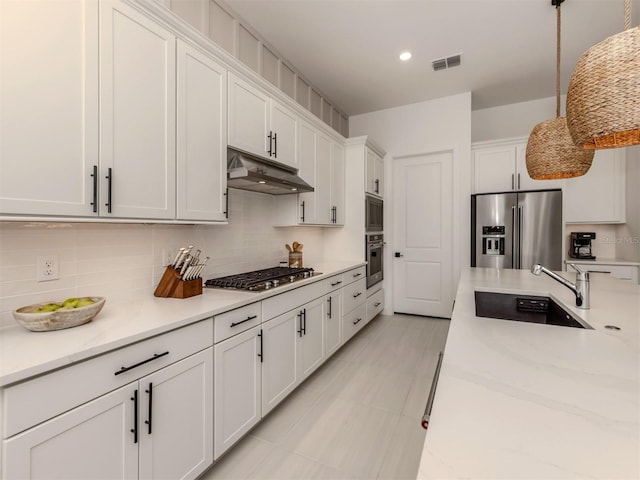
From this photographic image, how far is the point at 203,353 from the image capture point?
58.4 inches

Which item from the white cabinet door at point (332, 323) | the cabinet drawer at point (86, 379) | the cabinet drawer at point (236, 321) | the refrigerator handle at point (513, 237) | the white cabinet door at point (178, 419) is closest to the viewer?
the cabinet drawer at point (86, 379)

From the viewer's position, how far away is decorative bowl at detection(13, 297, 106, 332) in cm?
114

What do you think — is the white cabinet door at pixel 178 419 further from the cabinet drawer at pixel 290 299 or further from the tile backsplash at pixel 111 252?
the tile backsplash at pixel 111 252

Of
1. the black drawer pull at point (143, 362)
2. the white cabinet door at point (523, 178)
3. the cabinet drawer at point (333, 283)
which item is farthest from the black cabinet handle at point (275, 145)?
the white cabinet door at point (523, 178)

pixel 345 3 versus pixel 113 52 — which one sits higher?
pixel 345 3

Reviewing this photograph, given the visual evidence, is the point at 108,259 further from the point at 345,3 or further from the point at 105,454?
the point at 345,3

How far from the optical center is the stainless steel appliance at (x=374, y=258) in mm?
3848

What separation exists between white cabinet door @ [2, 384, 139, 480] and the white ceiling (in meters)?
2.83

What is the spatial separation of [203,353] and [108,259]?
0.74m

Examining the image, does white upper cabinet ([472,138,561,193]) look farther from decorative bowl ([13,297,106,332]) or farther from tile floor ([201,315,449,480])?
decorative bowl ([13,297,106,332])

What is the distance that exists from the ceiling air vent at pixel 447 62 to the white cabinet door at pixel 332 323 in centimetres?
266

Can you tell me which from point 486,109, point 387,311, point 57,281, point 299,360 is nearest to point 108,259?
point 57,281

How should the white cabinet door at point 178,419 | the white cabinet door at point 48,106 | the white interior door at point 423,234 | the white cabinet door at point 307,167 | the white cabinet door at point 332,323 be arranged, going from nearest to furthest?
1. the white cabinet door at point 48,106
2. the white cabinet door at point 178,419
3. the white cabinet door at point 332,323
4. the white cabinet door at point 307,167
5. the white interior door at point 423,234

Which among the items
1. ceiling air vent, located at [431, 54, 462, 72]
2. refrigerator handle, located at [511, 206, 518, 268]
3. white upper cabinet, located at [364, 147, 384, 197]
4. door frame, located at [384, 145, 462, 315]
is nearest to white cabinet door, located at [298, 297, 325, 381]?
white upper cabinet, located at [364, 147, 384, 197]
